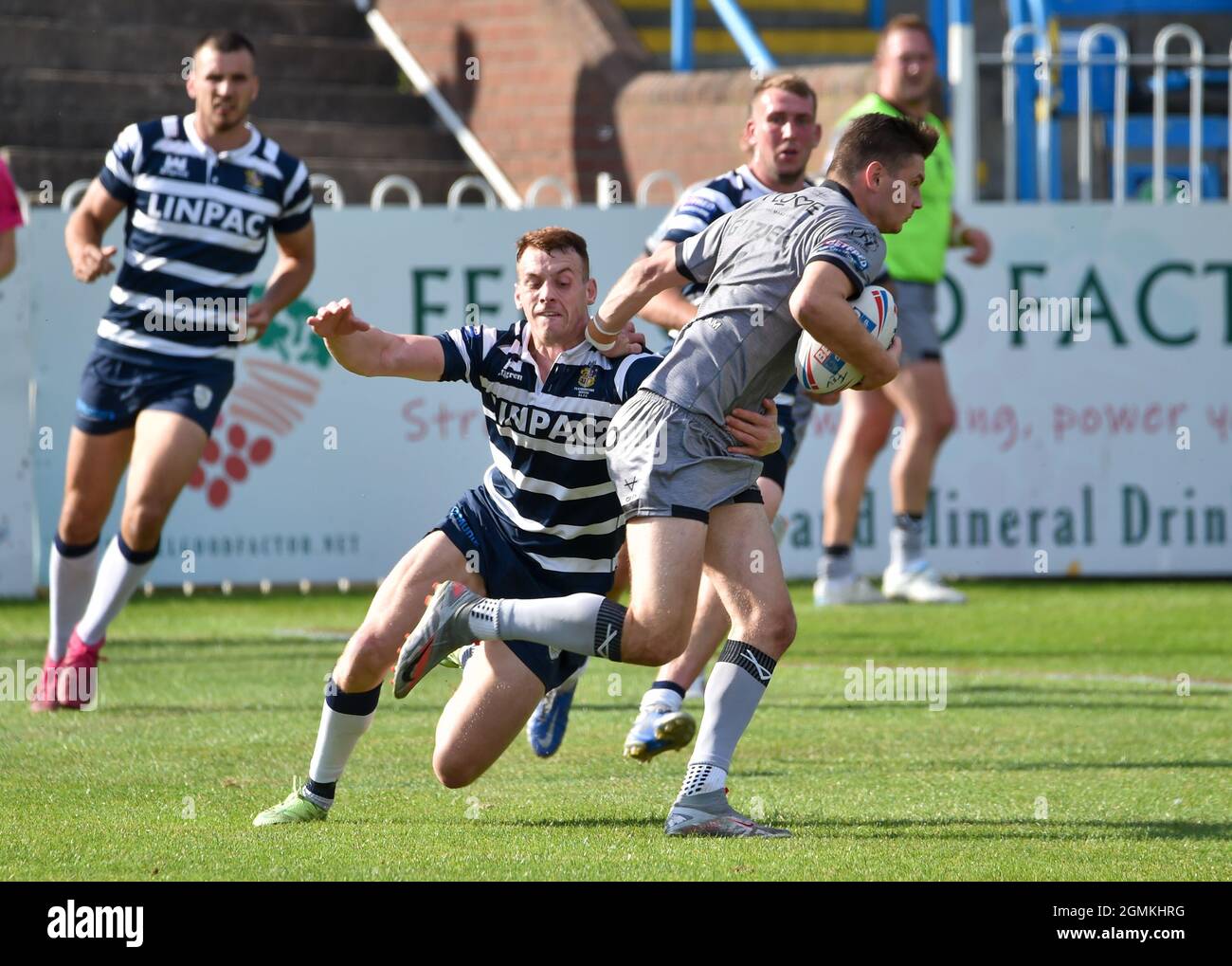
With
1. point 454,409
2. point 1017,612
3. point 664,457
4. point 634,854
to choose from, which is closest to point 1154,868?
point 634,854

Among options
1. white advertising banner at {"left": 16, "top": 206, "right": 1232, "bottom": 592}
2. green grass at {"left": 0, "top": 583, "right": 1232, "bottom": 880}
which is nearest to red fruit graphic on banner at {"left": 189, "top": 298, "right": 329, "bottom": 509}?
white advertising banner at {"left": 16, "top": 206, "right": 1232, "bottom": 592}

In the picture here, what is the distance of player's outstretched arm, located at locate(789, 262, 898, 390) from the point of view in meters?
5.13

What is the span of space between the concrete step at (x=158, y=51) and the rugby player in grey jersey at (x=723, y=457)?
10217 mm

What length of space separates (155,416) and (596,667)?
2422 mm

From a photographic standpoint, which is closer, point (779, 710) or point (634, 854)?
point (634, 854)

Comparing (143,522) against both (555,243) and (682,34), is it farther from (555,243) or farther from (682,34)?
(682,34)

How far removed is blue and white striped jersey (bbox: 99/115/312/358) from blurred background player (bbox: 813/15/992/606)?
3653 millimetres

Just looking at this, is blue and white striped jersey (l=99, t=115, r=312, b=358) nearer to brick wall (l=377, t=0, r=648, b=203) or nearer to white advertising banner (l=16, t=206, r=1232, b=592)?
white advertising banner (l=16, t=206, r=1232, b=592)

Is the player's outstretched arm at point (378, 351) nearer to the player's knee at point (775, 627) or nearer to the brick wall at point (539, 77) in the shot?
the player's knee at point (775, 627)

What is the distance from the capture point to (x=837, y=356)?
17.4 feet

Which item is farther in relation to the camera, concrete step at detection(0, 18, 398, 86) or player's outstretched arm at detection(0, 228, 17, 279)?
concrete step at detection(0, 18, 398, 86)

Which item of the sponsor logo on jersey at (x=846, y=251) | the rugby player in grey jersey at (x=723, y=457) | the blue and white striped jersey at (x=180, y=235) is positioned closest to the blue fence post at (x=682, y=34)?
the blue and white striped jersey at (x=180, y=235)

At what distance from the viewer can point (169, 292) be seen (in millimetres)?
7738
